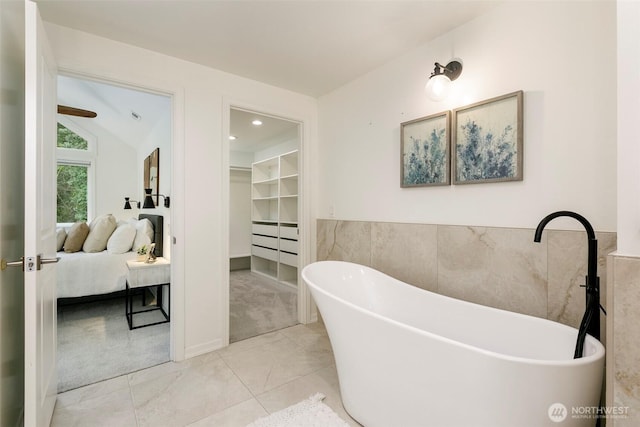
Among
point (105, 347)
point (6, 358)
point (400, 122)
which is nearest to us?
point (6, 358)

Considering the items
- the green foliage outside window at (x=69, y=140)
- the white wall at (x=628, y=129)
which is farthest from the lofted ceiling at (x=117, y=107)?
the white wall at (x=628, y=129)

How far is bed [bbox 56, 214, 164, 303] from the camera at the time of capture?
3074mm

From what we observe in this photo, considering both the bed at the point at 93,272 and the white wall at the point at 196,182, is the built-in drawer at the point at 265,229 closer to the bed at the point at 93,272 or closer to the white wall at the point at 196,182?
the bed at the point at 93,272

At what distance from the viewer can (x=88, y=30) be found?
6.38ft

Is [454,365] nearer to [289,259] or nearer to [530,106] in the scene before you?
[530,106]

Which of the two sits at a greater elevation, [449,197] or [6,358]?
[449,197]

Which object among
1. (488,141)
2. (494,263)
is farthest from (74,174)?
(494,263)

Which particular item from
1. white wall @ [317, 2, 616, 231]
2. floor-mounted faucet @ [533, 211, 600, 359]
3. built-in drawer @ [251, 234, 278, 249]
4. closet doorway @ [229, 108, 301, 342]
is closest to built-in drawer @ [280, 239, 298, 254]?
closet doorway @ [229, 108, 301, 342]

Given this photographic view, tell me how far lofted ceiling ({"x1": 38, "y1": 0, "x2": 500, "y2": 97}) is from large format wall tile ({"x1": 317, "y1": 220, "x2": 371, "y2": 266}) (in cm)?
138

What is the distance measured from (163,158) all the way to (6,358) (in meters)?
2.59

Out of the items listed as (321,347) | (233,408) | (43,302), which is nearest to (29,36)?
(43,302)

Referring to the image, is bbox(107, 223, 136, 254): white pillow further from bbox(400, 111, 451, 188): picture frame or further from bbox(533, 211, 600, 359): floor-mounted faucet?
bbox(533, 211, 600, 359): floor-mounted faucet

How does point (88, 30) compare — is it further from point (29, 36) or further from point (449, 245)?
point (449, 245)

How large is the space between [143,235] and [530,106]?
3784 millimetres
